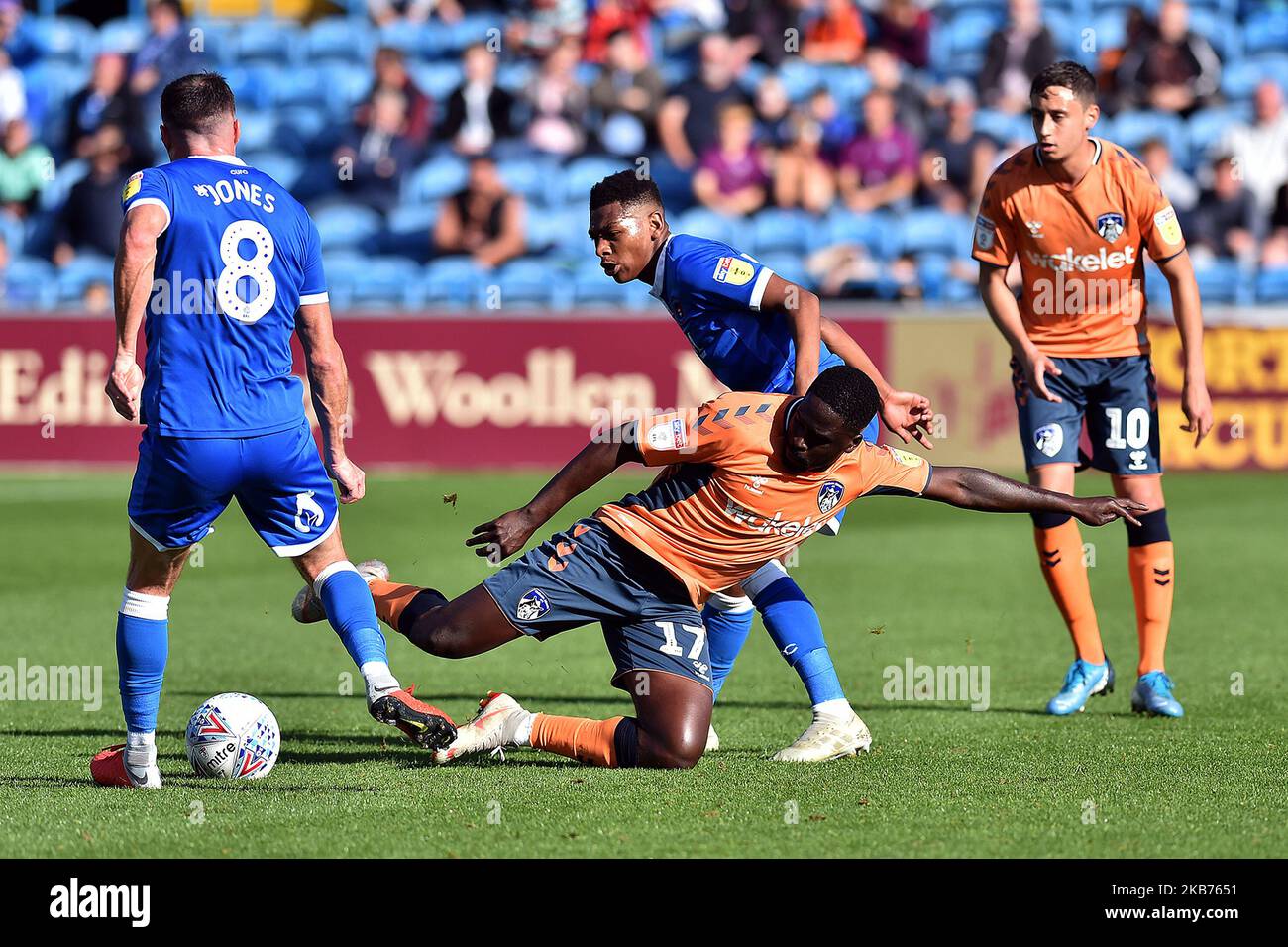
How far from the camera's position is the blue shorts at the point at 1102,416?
291 inches

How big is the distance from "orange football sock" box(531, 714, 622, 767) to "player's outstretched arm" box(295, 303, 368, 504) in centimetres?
107

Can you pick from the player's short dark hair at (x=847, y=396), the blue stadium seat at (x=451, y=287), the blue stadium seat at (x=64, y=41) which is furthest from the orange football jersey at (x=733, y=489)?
the blue stadium seat at (x=64, y=41)

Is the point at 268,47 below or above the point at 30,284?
above

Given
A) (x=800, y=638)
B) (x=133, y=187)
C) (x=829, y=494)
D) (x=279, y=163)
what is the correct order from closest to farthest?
(x=133, y=187) → (x=829, y=494) → (x=800, y=638) → (x=279, y=163)

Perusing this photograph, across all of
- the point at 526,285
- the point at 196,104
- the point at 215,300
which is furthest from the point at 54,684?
the point at 526,285

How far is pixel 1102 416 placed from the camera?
24.6 ft

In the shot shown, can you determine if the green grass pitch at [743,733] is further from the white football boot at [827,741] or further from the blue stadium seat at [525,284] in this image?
the blue stadium seat at [525,284]

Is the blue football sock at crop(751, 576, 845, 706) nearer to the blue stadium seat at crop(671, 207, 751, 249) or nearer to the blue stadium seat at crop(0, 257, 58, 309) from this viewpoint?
the blue stadium seat at crop(671, 207, 751, 249)

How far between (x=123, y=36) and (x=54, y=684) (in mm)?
14437

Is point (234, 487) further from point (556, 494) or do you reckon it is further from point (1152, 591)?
point (1152, 591)

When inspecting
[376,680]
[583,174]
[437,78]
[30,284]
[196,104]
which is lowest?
[376,680]

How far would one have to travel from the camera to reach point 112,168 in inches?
710

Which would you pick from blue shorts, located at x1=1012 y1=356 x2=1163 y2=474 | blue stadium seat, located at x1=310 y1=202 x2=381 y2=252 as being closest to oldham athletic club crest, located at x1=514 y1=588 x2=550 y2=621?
blue shorts, located at x1=1012 y1=356 x2=1163 y2=474
